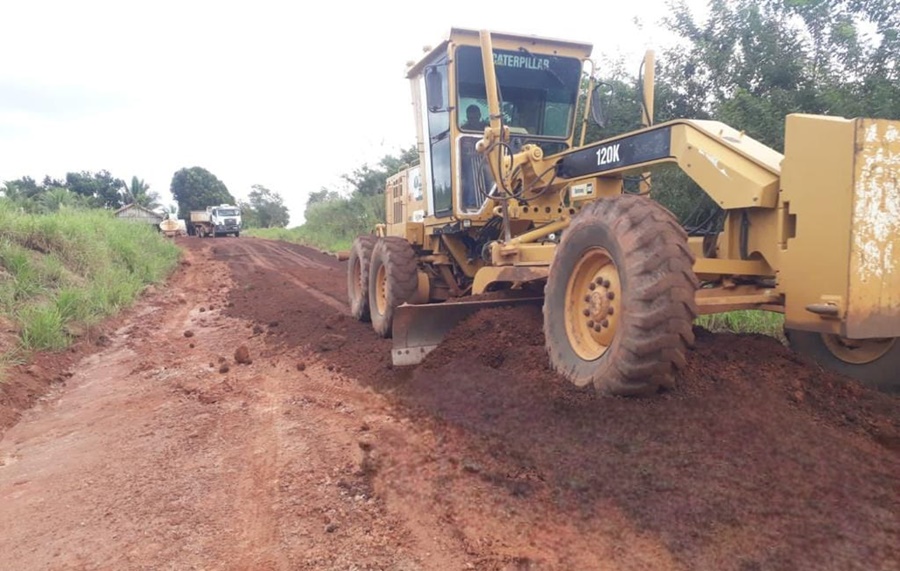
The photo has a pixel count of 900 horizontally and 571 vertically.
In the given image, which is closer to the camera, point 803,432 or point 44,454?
point 803,432

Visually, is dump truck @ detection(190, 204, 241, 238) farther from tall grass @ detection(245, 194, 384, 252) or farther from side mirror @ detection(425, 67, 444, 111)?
side mirror @ detection(425, 67, 444, 111)

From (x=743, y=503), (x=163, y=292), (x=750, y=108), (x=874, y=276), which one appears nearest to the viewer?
(x=743, y=503)

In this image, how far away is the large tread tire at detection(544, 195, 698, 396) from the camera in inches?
133

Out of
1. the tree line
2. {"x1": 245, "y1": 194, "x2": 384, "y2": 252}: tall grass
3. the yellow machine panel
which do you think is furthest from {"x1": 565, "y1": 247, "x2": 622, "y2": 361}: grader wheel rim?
the tree line

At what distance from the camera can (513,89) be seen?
21.0ft

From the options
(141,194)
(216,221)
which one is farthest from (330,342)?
(141,194)

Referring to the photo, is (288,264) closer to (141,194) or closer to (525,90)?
(525,90)

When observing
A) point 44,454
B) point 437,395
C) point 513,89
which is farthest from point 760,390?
point 44,454

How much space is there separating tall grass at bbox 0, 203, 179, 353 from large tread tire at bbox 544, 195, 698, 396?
19.4ft

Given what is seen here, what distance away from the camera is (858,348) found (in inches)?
157

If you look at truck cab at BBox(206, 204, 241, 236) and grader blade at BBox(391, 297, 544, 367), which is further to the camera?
truck cab at BBox(206, 204, 241, 236)

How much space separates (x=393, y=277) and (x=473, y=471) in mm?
3778

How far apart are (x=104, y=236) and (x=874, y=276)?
13576 millimetres

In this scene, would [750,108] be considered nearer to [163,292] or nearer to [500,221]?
[500,221]
